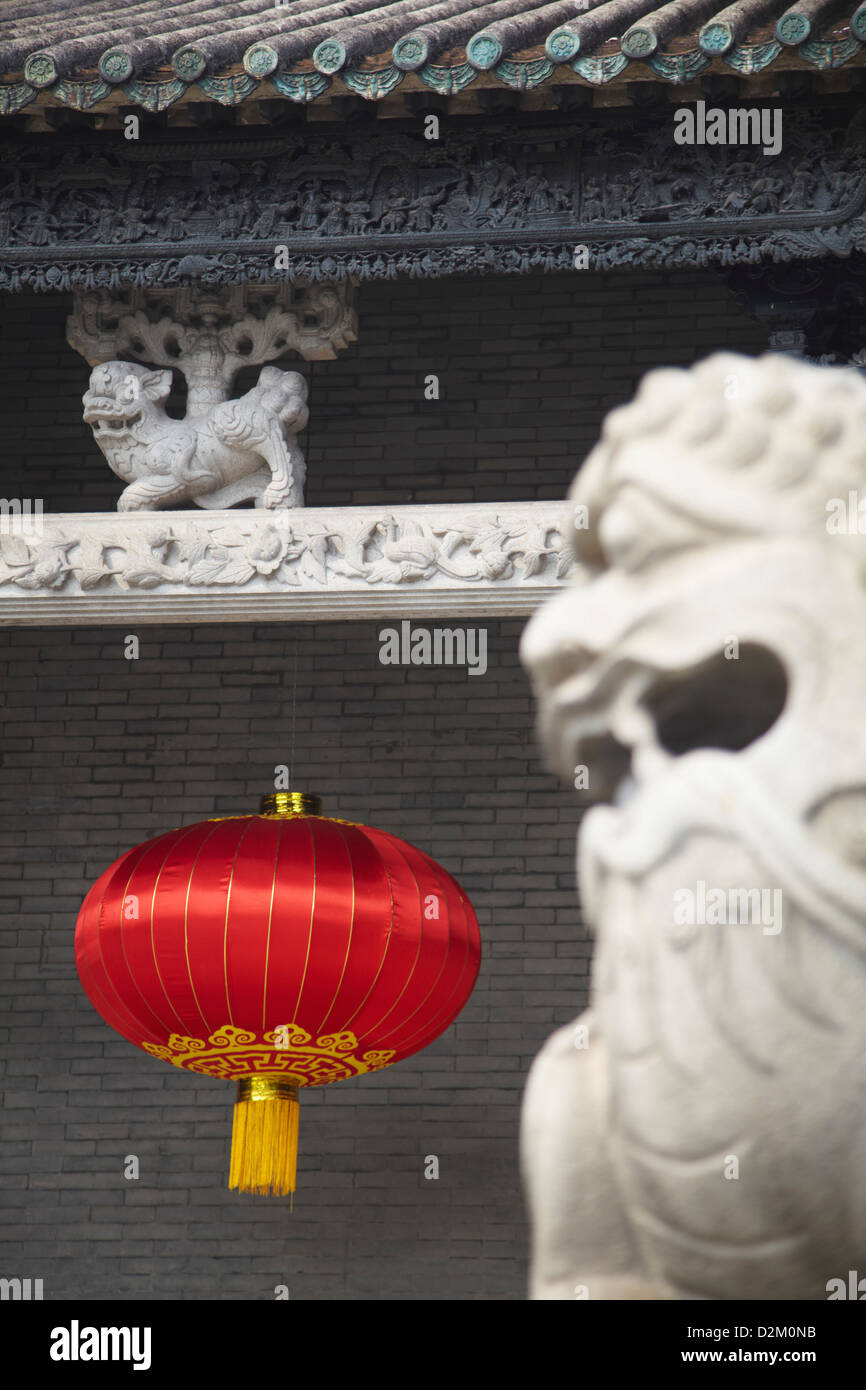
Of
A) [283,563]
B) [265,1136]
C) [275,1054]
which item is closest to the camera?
[283,563]

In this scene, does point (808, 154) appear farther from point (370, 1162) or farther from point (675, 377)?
point (370, 1162)

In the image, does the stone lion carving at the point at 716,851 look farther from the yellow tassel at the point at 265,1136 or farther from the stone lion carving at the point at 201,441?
the yellow tassel at the point at 265,1136

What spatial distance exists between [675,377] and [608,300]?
471 cm

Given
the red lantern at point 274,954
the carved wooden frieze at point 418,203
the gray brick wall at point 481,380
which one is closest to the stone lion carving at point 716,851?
the carved wooden frieze at point 418,203

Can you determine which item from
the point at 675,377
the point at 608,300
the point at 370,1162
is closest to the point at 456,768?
the point at 370,1162

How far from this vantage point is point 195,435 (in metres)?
3.82

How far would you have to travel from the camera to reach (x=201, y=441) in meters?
3.81

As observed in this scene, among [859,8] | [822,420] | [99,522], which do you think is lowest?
[822,420]

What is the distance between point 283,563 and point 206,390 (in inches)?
19.3

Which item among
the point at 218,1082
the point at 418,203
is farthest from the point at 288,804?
the point at 218,1082

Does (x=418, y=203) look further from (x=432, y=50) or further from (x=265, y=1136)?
(x=265, y=1136)

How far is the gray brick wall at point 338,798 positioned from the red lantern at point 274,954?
146 cm

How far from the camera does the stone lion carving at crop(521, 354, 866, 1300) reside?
1.16 metres

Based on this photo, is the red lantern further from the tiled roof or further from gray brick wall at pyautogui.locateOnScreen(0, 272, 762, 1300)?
the tiled roof
